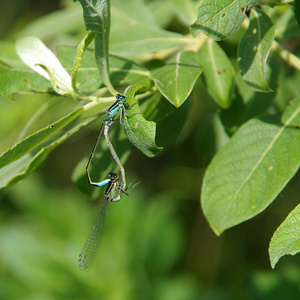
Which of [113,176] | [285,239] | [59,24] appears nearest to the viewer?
[285,239]

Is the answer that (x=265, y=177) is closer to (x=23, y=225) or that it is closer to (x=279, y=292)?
(x=279, y=292)

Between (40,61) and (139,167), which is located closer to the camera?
(40,61)

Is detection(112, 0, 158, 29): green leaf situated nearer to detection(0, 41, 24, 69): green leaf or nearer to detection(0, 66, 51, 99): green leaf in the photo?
detection(0, 41, 24, 69): green leaf

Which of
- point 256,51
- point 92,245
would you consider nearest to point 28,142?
point 256,51

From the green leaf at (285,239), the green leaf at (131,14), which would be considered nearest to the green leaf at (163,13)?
the green leaf at (131,14)

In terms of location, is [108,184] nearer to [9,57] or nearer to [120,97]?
[120,97]

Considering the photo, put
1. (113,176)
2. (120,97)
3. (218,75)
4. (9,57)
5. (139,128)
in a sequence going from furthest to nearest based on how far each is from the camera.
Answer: (9,57) → (113,176) → (218,75) → (120,97) → (139,128)

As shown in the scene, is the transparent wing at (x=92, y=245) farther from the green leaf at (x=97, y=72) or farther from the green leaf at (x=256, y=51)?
the green leaf at (x=256, y=51)

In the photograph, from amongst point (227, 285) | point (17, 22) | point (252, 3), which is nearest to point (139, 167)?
point (227, 285)
